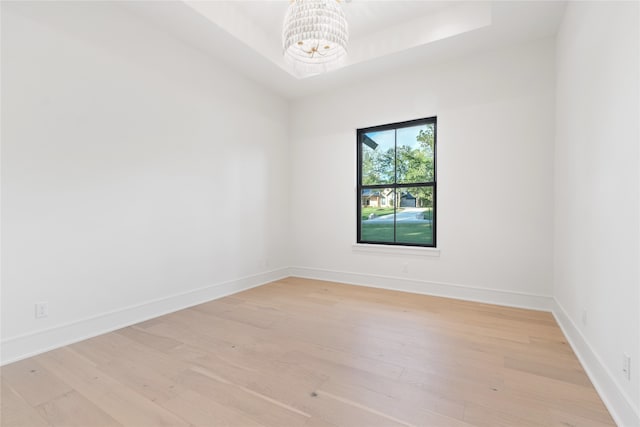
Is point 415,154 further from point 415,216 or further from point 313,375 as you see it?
point 313,375

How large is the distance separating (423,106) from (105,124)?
11.3 feet

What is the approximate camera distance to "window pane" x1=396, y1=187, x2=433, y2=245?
12.5 feet

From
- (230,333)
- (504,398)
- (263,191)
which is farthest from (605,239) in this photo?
(263,191)

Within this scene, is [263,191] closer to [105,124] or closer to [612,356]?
[105,124]

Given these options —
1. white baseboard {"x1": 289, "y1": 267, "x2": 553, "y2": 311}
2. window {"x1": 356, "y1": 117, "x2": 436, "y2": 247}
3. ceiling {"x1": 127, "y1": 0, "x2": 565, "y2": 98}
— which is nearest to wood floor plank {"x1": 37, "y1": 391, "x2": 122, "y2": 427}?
ceiling {"x1": 127, "y1": 0, "x2": 565, "y2": 98}

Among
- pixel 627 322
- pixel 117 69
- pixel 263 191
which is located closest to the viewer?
pixel 627 322

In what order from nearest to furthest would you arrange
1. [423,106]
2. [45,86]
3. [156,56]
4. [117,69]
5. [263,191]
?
[45,86]
[117,69]
[156,56]
[423,106]
[263,191]

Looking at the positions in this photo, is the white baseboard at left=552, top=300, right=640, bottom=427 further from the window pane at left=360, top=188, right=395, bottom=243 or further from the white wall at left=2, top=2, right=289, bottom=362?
the white wall at left=2, top=2, right=289, bottom=362

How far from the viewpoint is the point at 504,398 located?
1.64 m

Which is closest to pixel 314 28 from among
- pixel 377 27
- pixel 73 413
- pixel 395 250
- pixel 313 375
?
pixel 377 27

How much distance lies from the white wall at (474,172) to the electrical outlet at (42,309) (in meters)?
3.15

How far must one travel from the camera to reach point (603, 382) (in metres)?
1.65

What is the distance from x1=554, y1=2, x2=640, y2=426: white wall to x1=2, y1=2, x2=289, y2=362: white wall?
346 cm

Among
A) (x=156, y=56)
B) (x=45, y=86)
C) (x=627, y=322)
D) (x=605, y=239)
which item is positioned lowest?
(x=627, y=322)
